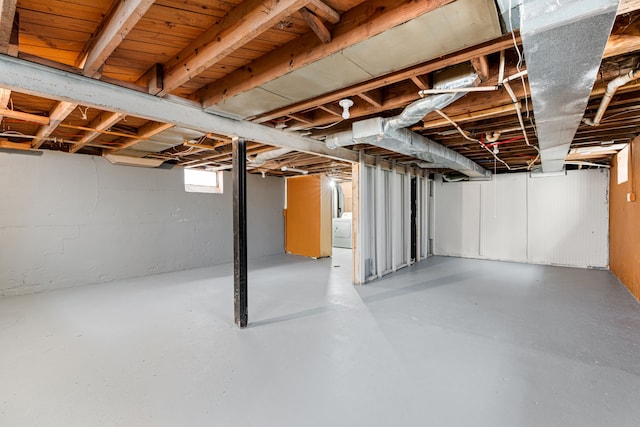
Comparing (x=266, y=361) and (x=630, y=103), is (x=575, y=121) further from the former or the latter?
(x=266, y=361)

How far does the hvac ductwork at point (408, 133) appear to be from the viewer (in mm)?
2074

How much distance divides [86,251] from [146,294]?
1.41 metres

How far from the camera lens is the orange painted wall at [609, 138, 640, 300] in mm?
3518

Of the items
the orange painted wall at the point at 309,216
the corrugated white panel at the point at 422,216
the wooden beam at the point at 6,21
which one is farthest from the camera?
the orange painted wall at the point at 309,216

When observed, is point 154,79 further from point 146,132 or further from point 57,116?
point 146,132

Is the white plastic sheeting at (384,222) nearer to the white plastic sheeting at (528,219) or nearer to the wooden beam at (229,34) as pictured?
the white plastic sheeting at (528,219)

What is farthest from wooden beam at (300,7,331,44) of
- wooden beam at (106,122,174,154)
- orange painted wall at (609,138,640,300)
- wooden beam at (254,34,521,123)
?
orange painted wall at (609,138,640,300)

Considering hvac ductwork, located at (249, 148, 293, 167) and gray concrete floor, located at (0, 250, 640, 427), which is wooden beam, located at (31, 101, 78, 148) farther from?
hvac ductwork, located at (249, 148, 293, 167)

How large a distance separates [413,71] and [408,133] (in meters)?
1.25

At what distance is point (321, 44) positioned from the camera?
161 cm

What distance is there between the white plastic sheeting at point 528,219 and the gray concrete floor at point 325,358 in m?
1.77

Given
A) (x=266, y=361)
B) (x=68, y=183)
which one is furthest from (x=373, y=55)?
(x=68, y=183)

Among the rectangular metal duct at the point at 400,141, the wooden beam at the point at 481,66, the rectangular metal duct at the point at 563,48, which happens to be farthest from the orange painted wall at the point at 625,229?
the wooden beam at the point at 481,66

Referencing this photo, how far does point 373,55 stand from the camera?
5.25 ft
